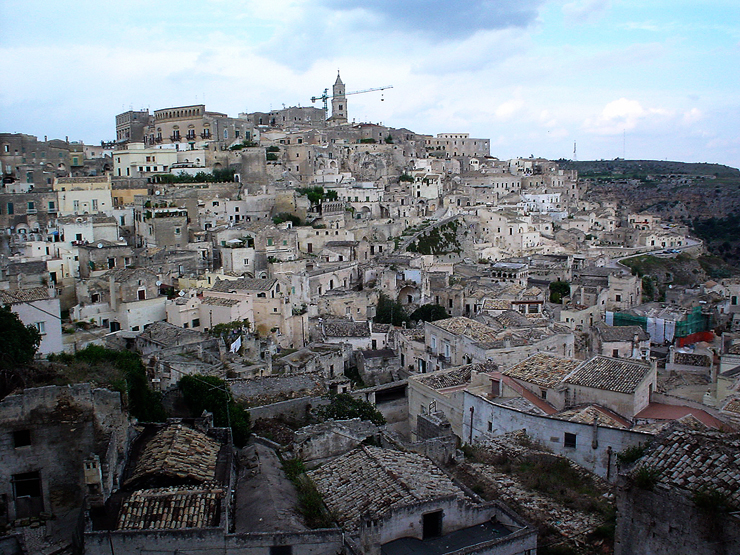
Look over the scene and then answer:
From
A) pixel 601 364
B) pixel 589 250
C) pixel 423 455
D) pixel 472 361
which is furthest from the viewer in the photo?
pixel 589 250

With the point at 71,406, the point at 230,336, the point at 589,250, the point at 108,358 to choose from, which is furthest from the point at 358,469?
the point at 589,250

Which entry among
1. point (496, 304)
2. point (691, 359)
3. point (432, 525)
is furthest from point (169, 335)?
point (691, 359)

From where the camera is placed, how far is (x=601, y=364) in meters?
16.6

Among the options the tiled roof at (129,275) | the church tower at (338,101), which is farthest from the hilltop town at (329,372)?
the church tower at (338,101)

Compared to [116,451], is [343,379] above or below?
below

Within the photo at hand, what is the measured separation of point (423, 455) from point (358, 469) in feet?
4.87

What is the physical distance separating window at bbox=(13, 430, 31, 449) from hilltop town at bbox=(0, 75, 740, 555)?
3 centimetres

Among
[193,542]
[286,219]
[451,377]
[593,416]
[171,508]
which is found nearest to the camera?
[193,542]

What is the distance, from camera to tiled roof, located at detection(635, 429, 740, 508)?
761 centimetres

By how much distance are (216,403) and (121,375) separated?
2341mm

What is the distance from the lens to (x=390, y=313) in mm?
34031

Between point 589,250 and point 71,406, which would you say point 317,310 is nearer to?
point 71,406

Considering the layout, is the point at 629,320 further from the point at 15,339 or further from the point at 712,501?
the point at 712,501

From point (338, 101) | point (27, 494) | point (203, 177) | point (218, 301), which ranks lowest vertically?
point (27, 494)
